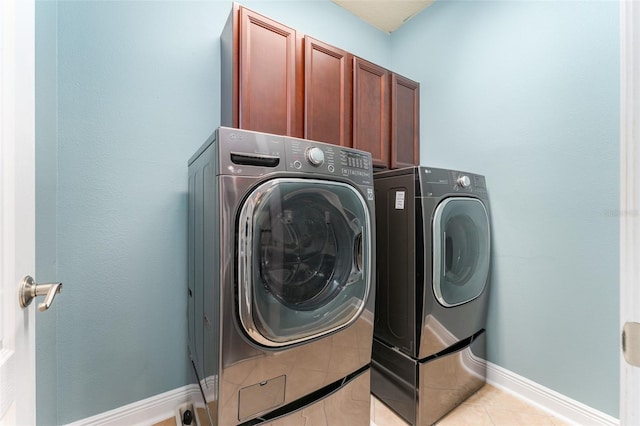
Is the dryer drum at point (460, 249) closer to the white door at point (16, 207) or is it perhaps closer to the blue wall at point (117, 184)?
the blue wall at point (117, 184)

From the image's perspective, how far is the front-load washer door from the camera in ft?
2.97

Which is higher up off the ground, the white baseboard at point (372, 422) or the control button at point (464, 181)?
the control button at point (464, 181)

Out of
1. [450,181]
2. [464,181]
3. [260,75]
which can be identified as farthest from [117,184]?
[464,181]

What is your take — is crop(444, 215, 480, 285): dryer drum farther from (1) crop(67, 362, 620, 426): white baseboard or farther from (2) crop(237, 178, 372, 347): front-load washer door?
(1) crop(67, 362, 620, 426): white baseboard

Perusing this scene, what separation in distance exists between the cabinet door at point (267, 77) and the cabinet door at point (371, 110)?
1.45 ft

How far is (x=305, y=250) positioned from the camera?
1061mm

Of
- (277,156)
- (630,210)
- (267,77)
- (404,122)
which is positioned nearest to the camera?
(630,210)

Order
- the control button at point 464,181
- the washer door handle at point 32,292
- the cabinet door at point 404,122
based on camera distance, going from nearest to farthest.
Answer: the washer door handle at point 32,292 < the control button at point 464,181 < the cabinet door at point 404,122

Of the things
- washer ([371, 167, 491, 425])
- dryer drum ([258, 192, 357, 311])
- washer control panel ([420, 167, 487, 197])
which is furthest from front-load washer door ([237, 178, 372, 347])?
washer control panel ([420, 167, 487, 197])

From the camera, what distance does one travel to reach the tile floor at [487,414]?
1.42m

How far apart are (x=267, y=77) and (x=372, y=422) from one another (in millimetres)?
1939

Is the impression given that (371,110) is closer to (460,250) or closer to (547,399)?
(460,250)

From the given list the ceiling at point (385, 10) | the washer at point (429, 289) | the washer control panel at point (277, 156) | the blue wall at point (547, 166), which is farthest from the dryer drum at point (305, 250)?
the ceiling at point (385, 10)

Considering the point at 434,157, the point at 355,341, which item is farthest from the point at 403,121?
the point at 355,341
